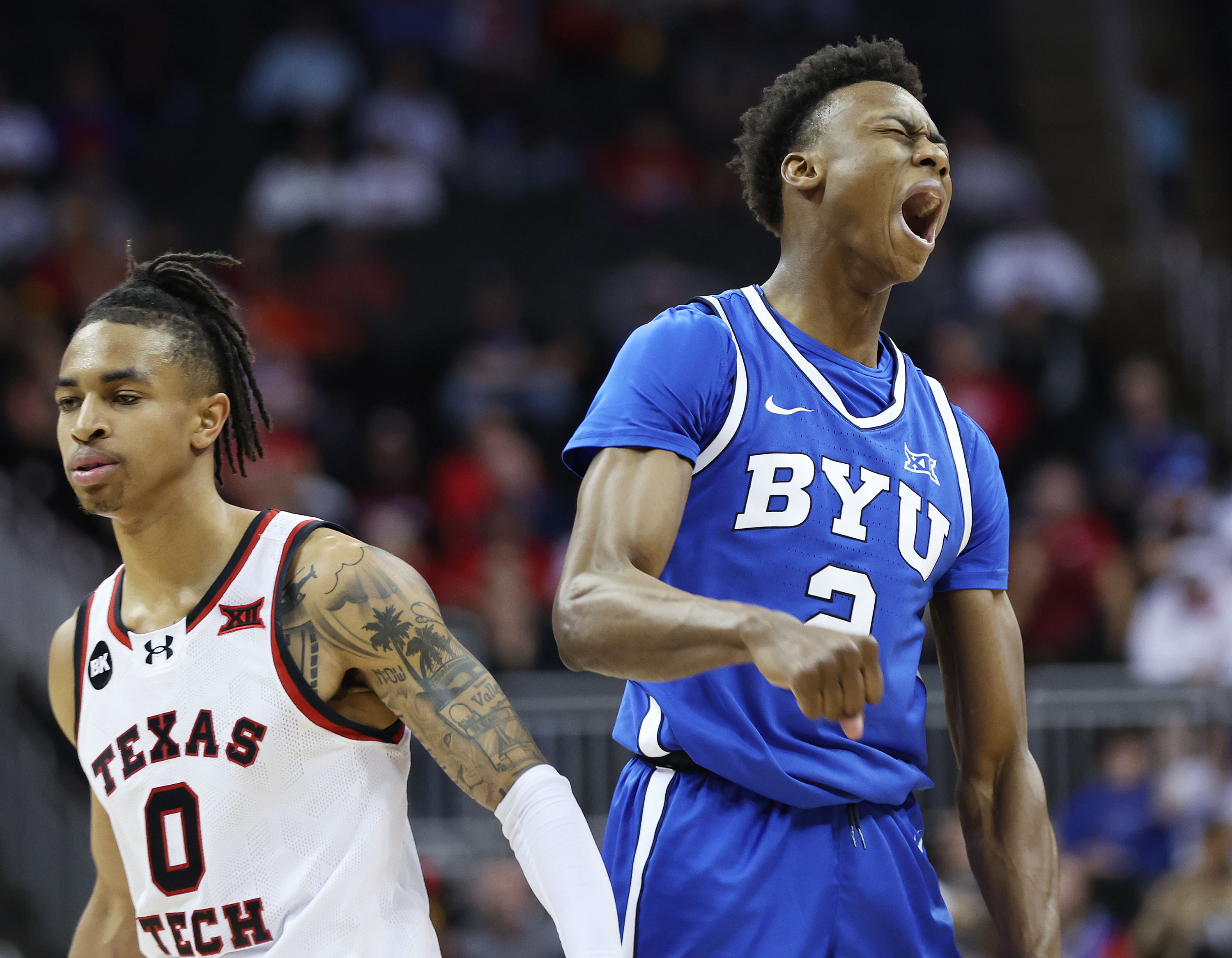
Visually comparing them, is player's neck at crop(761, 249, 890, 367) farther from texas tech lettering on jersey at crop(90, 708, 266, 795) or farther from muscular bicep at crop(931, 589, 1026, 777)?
texas tech lettering on jersey at crop(90, 708, 266, 795)

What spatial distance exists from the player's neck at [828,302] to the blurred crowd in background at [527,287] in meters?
4.33

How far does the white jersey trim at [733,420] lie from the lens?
123 inches

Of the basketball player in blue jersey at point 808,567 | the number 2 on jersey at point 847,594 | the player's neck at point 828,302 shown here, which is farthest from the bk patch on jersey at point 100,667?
the player's neck at point 828,302

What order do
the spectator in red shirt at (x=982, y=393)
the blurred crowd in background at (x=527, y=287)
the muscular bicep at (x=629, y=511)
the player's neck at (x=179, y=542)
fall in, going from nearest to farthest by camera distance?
the muscular bicep at (x=629, y=511), the player's neck at (x=179, y=542), the blurred crowd in background at (x=527, y=287), the spectator in red shirt at (x=982, y=393)

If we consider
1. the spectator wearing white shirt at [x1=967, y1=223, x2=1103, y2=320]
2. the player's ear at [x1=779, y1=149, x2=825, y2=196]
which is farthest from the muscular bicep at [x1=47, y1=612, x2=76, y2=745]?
the spectator wearing white shirt at [x1=967, y1=223, x2=1103, y2=320]

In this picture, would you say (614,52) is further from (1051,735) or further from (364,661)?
(364,661)

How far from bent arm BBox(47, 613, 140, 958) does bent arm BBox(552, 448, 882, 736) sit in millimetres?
1288

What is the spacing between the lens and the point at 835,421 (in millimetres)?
3264

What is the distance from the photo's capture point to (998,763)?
3.54 meters

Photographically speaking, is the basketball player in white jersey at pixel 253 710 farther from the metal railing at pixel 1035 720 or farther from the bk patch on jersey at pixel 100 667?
the metal railing at pixel 1035 720

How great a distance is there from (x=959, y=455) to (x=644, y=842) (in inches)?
42.1

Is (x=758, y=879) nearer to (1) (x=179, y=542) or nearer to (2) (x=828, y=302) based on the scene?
(2) (x=828, y=302)

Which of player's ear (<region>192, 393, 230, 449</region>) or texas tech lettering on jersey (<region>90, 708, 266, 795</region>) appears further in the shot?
player's ear (<region>192, 393, 230, 449</region>)

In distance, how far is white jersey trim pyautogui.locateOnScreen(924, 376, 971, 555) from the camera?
344 cm
